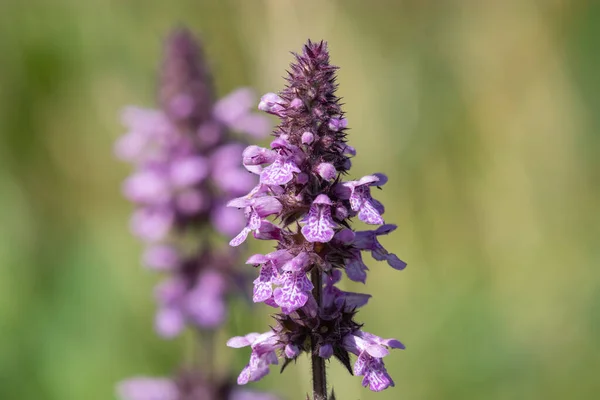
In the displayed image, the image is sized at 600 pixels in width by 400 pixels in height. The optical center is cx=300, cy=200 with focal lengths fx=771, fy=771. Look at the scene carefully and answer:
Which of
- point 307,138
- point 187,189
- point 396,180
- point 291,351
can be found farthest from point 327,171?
point 396,180

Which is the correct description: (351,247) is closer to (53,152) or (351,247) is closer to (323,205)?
(323,205)

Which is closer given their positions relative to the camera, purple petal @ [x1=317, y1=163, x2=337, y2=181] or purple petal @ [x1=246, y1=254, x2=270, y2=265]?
purple petal @ [x1=317, y1=163, x2=337, y2=181]

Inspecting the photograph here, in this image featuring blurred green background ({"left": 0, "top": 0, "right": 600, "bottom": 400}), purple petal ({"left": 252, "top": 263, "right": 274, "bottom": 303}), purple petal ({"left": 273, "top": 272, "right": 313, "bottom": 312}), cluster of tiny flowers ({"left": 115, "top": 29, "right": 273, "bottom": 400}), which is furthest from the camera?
blurred green background ({"left": 0, "top": 0, "right": 600, "bottom": 400})

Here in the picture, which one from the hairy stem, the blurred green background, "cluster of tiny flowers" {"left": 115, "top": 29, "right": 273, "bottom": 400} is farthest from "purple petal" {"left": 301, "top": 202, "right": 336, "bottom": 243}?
the blurred green background

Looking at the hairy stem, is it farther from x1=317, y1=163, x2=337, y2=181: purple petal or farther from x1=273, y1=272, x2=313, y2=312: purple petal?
x1=317, y1=163, x2=337, y2=181: purple petal

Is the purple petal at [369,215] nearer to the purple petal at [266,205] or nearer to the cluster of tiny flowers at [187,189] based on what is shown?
the purple petal at [266,205]

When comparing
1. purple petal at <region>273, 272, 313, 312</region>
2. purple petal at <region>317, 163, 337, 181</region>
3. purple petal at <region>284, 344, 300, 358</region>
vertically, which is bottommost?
purple petal at <region>284, 344, 300, 358</region>

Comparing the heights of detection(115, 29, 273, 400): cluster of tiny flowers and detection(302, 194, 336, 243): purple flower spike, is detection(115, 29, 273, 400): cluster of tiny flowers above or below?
above

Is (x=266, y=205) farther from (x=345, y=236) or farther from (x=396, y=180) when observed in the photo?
(x=396, y=180)
